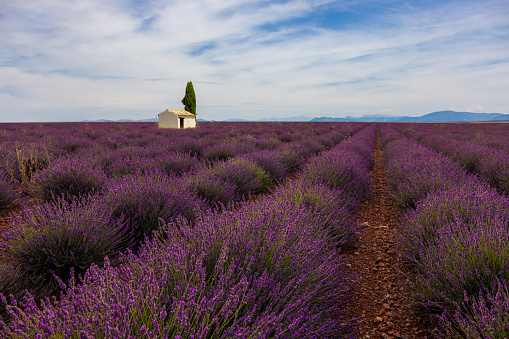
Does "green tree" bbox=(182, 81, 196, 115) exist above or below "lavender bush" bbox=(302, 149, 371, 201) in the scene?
above

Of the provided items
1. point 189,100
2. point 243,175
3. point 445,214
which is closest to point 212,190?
point 243,175

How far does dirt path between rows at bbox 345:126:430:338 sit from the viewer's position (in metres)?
2.31

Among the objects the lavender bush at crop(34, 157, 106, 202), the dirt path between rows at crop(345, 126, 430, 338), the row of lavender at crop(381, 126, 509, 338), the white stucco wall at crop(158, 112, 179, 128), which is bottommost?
the dirt path between rows at crop(345, 126, 430, 338)

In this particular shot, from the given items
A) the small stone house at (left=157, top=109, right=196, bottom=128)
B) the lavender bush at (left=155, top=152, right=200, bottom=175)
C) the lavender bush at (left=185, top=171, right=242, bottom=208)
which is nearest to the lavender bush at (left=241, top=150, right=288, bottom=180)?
the lavender bush at (left=155, top=152, right=200, bottom=175)

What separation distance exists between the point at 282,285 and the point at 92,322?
3.72 feet

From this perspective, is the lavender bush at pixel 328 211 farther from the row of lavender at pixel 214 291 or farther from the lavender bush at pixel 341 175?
the lavender bush at pixel 341 175

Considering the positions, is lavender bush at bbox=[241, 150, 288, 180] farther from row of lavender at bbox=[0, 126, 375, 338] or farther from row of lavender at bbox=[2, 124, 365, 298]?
row of lavender at bbox=[0, 126, 375, 338]

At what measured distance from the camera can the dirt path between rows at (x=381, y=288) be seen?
231 centimetres

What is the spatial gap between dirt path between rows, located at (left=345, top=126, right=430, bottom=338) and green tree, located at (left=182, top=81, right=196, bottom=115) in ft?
112

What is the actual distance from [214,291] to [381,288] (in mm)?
2055

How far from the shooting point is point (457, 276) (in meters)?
2.21

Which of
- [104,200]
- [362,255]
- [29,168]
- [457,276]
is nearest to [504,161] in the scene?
[362,255]

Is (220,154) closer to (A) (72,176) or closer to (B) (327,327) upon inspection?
(A) (72,176)

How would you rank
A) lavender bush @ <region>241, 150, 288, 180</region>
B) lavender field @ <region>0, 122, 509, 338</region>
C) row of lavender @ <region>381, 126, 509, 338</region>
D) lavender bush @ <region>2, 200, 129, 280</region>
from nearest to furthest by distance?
lavender field @ <region>0, 122, 509, 338</region> → row of lavender @ <region>381, 126, 509, 338</region> → lavender bush @ <region>2, 200, 129, 280</region> → lavender bush @ <region>241, 150, 288, 180</region>
